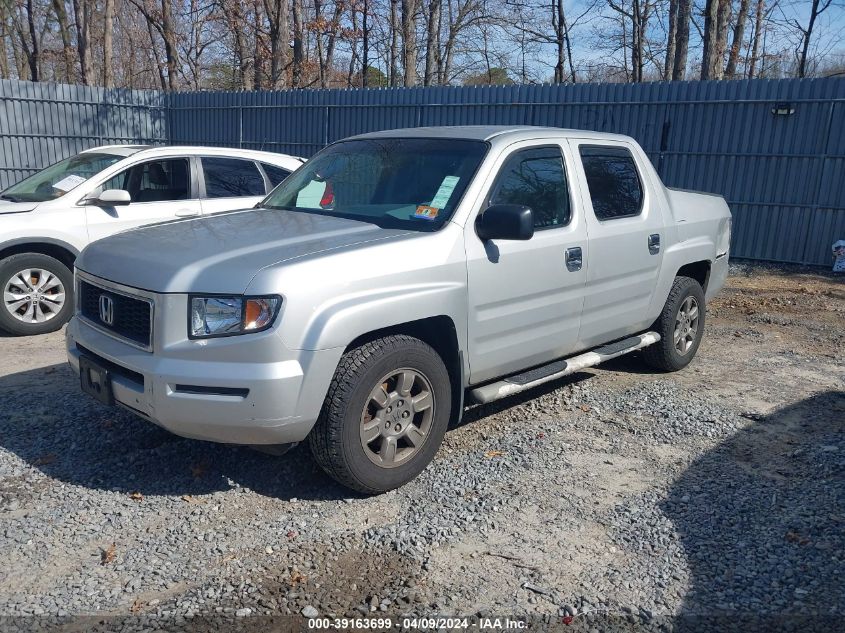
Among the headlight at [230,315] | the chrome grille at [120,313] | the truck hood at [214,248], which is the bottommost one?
the chrome grille at [120,313]

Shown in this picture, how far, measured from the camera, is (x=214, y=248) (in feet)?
12.4

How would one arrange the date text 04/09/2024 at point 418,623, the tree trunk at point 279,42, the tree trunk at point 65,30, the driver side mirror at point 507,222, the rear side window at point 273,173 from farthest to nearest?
the tree trunk at point 65,30 → the tree trunk at point 279,42 → the rear side window at point 273,173 → the driver side mirror at point 507,222 → the date text 04/09/2024 at point 418,623

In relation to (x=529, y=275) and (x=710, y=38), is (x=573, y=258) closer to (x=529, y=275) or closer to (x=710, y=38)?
(x=529, y=275)

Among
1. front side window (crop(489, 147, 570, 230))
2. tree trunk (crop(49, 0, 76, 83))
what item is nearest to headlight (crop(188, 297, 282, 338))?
front side window (crop(489, 147, 570, 230))

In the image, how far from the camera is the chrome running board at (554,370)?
14.3 feet

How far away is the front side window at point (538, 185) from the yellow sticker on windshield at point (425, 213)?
378 mm

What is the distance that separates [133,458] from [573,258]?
2.93 meters

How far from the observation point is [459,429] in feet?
16.2

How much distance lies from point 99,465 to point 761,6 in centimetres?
3062

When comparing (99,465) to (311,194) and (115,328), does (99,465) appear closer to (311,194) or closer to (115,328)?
(115,328)

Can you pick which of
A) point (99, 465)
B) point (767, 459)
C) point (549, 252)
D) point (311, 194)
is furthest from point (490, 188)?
point (99, 465)

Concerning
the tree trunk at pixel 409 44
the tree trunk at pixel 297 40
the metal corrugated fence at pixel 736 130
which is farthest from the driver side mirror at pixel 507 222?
the tree trunk at pixel 409 44

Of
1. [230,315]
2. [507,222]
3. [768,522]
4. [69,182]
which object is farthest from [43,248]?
[768,522]

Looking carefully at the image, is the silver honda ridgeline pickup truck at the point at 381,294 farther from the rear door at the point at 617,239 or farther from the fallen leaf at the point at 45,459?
the fallen leaf at the point at 45,459
